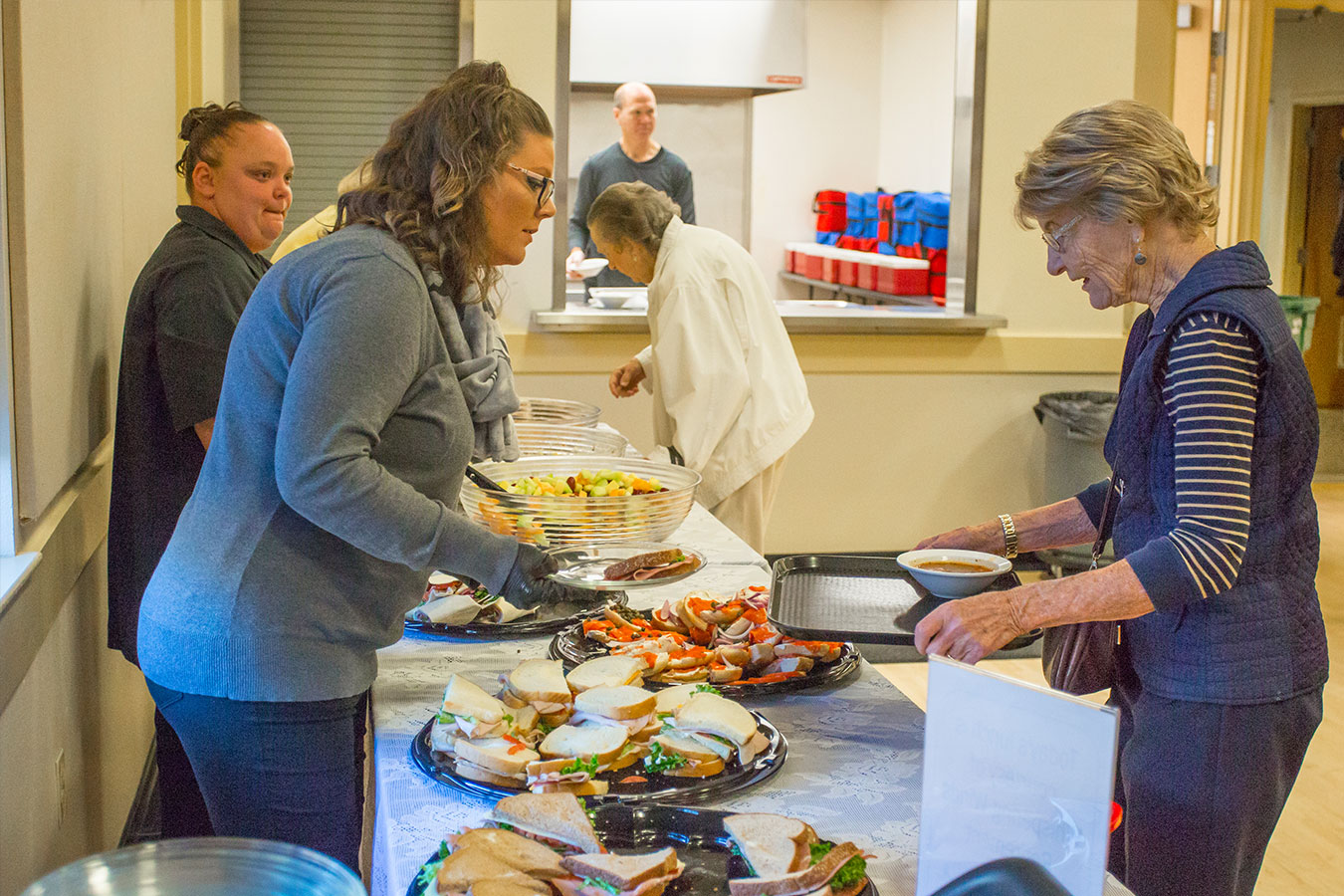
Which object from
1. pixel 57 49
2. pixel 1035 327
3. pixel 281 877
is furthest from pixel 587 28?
pixel 281 877

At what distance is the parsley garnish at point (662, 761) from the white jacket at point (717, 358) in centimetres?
204

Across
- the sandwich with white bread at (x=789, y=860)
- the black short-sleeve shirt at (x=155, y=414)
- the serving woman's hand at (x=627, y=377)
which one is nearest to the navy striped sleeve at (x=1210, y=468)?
the sandwich with white bread at (x=789, y=860)

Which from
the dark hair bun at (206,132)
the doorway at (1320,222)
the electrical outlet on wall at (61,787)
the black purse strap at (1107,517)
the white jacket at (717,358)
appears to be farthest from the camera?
the doorway at (1320,222)

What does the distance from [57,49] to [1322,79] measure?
8948mm

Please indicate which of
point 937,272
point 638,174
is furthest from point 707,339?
point 937,272

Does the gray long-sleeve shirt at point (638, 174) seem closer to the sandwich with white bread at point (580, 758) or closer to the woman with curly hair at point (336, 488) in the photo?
the woman with curly hair at point (336, 488)

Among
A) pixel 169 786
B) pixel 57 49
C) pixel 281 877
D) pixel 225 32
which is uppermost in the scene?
pixel 225 32

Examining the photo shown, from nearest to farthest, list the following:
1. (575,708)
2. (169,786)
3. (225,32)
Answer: (575,708)
(169,786)
(225,32)

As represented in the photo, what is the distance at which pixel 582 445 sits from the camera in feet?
9.15

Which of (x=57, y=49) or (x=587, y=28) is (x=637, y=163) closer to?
(x=587, y=28)

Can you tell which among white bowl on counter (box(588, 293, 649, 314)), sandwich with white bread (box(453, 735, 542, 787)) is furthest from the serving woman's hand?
sandwich with white bread (box(453, 735, 542, 787))

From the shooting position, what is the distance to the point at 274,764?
4.50ft

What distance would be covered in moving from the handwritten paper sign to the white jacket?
2326 mm

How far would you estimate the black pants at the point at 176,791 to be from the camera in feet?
7.18
